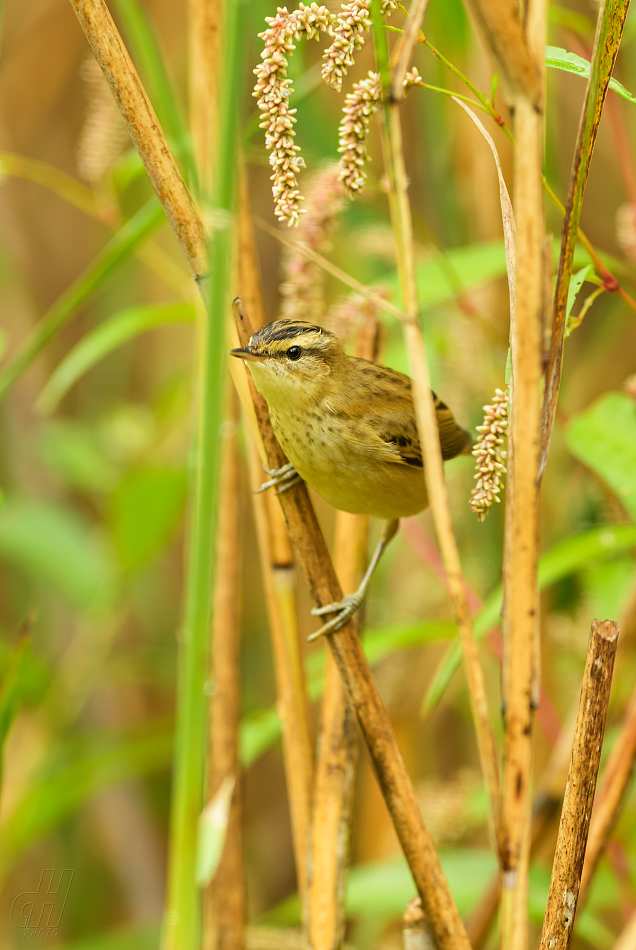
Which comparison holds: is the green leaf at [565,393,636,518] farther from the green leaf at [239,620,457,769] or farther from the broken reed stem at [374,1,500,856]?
the broken reed stem at [374,1,500,856]

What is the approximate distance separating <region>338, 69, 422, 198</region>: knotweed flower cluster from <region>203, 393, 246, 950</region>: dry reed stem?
65 centimetres

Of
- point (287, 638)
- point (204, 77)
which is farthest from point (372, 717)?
point (204, 77)

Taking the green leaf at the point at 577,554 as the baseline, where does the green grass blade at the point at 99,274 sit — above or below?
above

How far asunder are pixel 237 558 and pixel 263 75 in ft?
2.97

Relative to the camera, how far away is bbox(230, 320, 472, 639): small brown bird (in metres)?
1.42

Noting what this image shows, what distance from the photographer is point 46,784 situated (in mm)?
2430

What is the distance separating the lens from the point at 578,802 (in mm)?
833

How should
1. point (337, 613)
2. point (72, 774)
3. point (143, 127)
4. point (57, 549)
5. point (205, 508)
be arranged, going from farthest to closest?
1. point (57, 549)
2. point (72, 774)
3. point (337, 613)
4. point (143, 127)
5. point (205, 508)

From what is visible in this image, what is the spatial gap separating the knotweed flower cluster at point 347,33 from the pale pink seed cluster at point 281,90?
0.03m

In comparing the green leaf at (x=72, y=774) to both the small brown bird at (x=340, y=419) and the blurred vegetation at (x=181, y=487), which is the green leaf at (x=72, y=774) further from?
the small brown bird at (x=340, y=419)

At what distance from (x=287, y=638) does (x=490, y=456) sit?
55 centimetres

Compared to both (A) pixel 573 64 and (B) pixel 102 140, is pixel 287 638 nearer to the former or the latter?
(A) pixel 573 64

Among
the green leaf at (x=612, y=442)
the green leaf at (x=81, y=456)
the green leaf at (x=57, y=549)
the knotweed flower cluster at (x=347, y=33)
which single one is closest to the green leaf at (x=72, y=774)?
the green leaf at (x=57, y=549)

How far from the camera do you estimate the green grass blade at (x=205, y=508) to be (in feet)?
1.94
